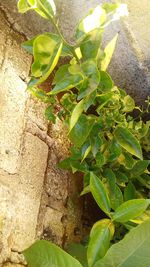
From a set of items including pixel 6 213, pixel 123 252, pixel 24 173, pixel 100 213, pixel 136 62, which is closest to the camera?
pixel 123 252

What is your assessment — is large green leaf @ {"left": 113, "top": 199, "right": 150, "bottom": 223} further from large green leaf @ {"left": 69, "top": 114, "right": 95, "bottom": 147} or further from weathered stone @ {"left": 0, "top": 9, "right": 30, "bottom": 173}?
weathered stone @ {"left": 0, "top": 9, "right": 30, "bottom": 173}

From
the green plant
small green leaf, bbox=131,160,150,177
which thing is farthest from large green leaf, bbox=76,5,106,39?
small green leaf, bbox=131,160,150,177

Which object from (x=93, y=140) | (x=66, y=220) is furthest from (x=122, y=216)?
(x=66, y=220)

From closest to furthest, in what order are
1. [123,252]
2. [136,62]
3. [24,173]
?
[123,252] → [24,173] → [136,62]

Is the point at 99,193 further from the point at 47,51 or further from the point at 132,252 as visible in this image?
the point at 47,51

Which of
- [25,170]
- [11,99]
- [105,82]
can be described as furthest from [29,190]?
[105,82]

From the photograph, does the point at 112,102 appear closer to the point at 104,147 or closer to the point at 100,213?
the point at 104,147
